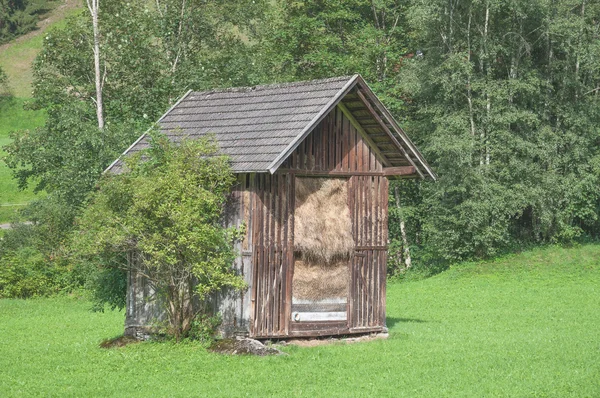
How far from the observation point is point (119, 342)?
22.3 metres

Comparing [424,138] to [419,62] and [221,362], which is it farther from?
[221,362]

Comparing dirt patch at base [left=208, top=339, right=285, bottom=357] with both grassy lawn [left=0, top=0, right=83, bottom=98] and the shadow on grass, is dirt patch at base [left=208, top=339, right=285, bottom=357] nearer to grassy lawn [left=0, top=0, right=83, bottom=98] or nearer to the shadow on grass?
the shadow on grass

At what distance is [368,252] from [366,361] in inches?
152

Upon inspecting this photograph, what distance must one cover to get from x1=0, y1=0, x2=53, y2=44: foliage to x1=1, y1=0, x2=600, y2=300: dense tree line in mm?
55138

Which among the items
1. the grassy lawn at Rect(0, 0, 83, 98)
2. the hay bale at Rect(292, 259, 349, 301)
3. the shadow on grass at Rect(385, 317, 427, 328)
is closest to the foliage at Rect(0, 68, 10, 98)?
the grassy lawn at Rect(0, 0, 83, 98)

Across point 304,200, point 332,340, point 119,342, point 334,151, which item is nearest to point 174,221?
point 304,200

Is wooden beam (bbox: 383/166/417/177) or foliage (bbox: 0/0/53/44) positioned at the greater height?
foliage (bbox: 0/0/53/44)

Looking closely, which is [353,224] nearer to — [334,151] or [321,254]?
[321,254]

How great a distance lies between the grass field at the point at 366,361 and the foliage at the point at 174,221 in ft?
4.96

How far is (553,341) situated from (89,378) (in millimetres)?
10684

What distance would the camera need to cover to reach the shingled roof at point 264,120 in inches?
814

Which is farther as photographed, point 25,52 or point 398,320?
point 25,52

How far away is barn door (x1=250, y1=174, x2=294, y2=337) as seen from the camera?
2080cm

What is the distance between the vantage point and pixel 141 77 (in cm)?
4306
